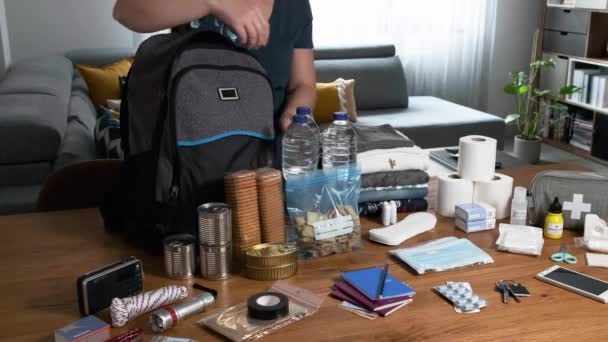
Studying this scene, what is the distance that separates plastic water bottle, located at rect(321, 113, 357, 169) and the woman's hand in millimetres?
254

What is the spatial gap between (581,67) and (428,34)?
1.14 m

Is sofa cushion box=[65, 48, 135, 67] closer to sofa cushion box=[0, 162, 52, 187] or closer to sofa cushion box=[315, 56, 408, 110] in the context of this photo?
sofa cushion box=[315, 56, 408, 110]

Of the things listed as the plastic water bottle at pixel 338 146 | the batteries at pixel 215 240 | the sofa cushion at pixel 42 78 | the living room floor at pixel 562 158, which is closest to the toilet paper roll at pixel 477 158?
the plastic water bottle at pixel 338 146

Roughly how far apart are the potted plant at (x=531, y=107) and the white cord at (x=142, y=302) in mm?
3898

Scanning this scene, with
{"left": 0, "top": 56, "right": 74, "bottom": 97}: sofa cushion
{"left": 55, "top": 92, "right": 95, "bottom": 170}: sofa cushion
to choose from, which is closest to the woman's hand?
{"left": 55, "top": 92, "right": 95, "bottom": 170}: sofa cushion

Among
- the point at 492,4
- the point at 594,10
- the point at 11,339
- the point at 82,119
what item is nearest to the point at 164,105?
the point at 11,339

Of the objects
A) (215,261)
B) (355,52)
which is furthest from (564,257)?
(355,52)

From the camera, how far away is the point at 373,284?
44.8 inches

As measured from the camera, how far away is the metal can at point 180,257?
1.18m

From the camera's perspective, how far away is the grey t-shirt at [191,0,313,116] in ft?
5.08

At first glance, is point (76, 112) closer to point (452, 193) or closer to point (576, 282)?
point (452, 193)

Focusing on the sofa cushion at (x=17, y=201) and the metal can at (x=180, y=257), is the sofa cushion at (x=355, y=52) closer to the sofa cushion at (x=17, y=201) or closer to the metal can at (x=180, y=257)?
the sofa cushion at (x=17, y=201)

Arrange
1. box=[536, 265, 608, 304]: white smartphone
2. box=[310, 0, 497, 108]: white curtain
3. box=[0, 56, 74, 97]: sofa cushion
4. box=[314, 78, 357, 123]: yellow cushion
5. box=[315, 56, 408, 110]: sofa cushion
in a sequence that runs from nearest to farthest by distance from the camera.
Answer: box=[536, 265, 608, 304]: white smartphone, box=[0, 56, 74, 97]: sofa cushion, box=[314, 78, 357, 123]: yellow cushion, box=[315, 56, 408, 110]: sofa cushion, box=[310, 0, 497, 108]: white curtain

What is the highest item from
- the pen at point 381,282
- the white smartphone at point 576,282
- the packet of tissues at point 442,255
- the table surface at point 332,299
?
the pen at point 381,282
